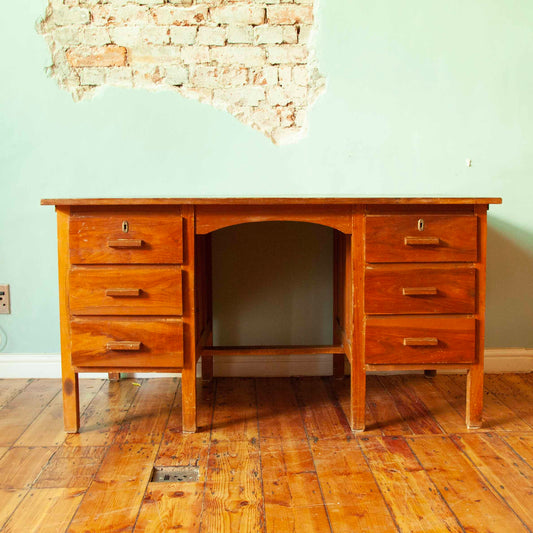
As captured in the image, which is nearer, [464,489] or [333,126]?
[464,489]

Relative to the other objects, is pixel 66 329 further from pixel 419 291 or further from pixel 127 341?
pixel 419 291

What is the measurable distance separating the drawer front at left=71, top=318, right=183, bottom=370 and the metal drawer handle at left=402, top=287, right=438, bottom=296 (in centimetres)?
84

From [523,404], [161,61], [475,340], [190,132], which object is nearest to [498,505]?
[475,340]

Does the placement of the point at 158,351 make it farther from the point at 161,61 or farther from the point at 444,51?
the point at 444,51

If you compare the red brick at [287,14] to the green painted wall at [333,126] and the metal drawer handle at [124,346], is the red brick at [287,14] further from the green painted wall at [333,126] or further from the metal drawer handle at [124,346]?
the metal drawer handle at [124,346]

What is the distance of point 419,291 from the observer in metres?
1.86

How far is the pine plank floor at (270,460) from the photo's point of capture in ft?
4.57

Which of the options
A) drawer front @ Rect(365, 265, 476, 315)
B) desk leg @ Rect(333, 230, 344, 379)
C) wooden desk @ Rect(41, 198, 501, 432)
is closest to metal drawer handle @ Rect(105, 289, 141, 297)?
wooden desk @ Rect(41, 198, 501, 432)

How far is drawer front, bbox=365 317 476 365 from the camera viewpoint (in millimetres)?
1893

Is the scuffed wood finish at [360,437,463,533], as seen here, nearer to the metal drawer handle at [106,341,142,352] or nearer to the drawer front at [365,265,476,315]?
the drawer front at [365,265,476,315]

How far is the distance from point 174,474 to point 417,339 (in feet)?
3.21

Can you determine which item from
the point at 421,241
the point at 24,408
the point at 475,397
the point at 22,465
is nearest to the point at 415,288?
the point at 421,241

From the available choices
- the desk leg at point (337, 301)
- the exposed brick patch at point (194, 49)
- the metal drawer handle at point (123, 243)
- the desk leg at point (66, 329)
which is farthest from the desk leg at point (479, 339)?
the desk leg at point (66, 329)

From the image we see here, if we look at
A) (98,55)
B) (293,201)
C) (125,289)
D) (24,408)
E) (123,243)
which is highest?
(98,55)
